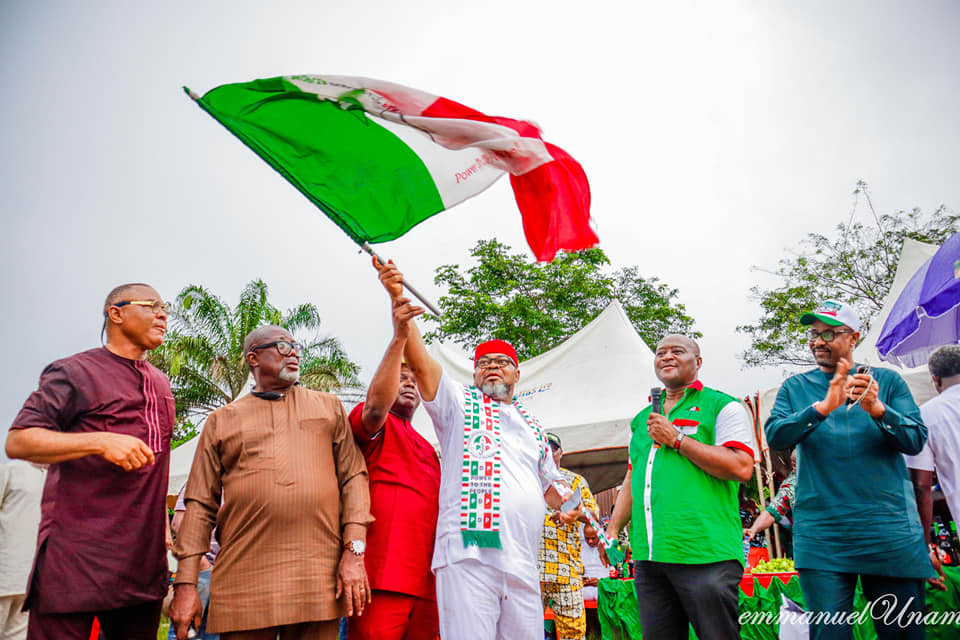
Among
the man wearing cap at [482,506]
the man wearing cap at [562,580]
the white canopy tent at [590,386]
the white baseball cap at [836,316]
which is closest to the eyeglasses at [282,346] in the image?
the man wearing cap at [482,506]

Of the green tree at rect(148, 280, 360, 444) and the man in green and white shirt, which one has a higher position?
the green tree at rect(148, 280, 360, 444)

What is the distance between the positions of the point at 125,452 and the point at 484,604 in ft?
5.31

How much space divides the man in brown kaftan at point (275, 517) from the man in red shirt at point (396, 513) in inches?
6.9

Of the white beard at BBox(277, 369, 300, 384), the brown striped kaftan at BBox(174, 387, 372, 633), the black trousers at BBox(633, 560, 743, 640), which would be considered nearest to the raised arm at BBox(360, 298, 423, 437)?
the brown striped kaftan at BBox(174, 387, 372, 633)

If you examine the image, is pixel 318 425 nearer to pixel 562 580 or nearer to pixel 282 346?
pixel 282 346

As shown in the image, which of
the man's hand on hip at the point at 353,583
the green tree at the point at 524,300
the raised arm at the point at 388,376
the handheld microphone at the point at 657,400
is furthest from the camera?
the green tree at the point at 524,300

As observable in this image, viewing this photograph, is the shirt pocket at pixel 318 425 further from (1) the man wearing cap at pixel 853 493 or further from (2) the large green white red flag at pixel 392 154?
(1) the man wearing cap at pixel 853 493

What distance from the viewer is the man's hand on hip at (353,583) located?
264 centimetres

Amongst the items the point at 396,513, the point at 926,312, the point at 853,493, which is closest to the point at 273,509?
the point at 396,513

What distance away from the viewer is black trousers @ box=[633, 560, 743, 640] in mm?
3129

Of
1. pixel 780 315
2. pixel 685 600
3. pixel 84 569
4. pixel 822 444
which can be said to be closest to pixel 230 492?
pixel 84 569

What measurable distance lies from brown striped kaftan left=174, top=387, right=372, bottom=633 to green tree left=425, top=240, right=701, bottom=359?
720 inches

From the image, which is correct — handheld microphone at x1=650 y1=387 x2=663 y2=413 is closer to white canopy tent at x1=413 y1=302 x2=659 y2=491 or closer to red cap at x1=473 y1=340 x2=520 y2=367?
red cap at x1=473 y1=340 x2=520 y2=367

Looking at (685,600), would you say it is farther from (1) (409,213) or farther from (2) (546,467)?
(1) (409,213)
